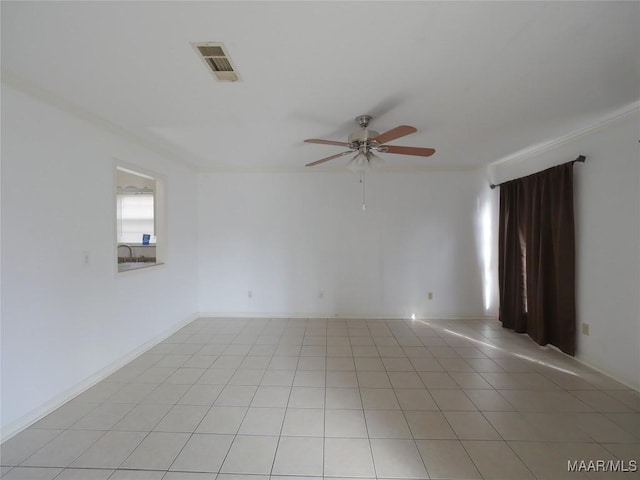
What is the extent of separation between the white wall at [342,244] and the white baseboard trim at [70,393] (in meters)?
1.32

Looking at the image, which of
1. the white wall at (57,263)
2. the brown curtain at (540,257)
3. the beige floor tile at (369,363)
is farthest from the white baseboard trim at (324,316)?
the white wall at (57,263)

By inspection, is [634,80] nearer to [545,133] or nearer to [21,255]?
[545,133]

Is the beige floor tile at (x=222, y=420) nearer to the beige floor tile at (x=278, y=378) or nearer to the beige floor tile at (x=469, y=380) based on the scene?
the beige floor tile at (x=278, y=378)

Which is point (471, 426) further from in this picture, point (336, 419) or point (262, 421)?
point (262, 421)

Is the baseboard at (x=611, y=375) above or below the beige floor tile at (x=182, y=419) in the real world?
above

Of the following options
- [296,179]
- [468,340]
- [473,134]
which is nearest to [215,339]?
[296,179]

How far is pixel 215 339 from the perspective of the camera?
11.1ft

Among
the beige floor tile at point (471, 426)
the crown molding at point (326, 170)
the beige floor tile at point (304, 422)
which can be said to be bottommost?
the beige floor tile at point (471, 426)

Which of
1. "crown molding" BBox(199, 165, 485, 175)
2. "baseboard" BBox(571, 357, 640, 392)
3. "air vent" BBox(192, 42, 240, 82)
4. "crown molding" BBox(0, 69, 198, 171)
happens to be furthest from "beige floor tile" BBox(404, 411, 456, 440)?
"crown molding" BBox(0, 69, 198, 171)

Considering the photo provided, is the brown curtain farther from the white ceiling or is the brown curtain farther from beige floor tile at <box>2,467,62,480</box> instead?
beige floor tile at <box>2,467,62,480</box>

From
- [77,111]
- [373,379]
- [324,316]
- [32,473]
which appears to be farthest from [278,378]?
[77,111]

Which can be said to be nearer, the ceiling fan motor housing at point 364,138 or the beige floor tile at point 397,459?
the beige floor tile at point 397,459

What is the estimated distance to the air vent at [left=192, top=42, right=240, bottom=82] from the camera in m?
1.46

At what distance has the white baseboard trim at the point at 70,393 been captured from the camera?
177 cm
